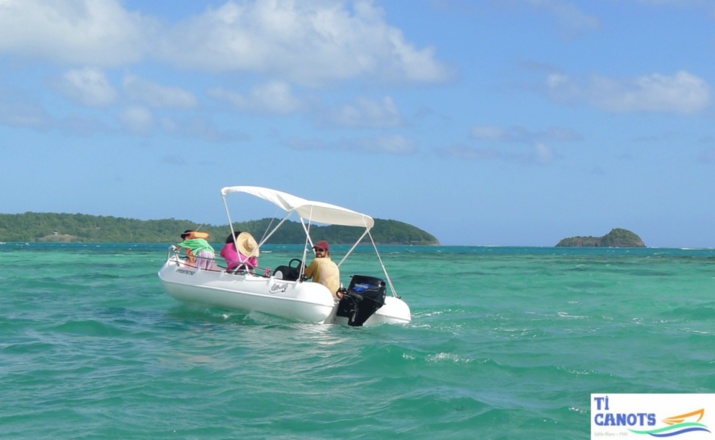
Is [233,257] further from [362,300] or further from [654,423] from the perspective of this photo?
[654,423]

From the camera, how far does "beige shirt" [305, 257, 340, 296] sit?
14.7 metres

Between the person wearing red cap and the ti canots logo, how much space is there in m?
7.74

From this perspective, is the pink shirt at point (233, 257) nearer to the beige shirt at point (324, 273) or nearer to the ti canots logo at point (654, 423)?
the beige shirt at point (324, 273)

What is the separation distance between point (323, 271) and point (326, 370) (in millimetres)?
4447

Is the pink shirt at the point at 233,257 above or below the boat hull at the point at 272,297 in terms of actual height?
above

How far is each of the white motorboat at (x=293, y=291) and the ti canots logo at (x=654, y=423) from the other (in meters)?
6.39

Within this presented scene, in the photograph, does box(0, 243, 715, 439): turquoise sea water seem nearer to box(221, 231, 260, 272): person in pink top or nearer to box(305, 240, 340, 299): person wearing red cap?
box(305, 240, 340, 299): person wearing red cap

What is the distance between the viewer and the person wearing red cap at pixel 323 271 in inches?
578

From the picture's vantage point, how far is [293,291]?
14.2 metres

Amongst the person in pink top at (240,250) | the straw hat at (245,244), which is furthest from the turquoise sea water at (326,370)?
the straw hat at (245,244)

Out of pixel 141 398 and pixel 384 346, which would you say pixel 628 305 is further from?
pixel 141 398

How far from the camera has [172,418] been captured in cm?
780

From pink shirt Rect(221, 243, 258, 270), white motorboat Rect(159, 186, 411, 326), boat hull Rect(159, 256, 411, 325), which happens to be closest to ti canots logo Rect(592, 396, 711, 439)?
white motorboat Rect(159, 186, 411, 326)

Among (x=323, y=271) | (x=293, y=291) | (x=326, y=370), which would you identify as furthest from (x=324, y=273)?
(x=326, y=370)
